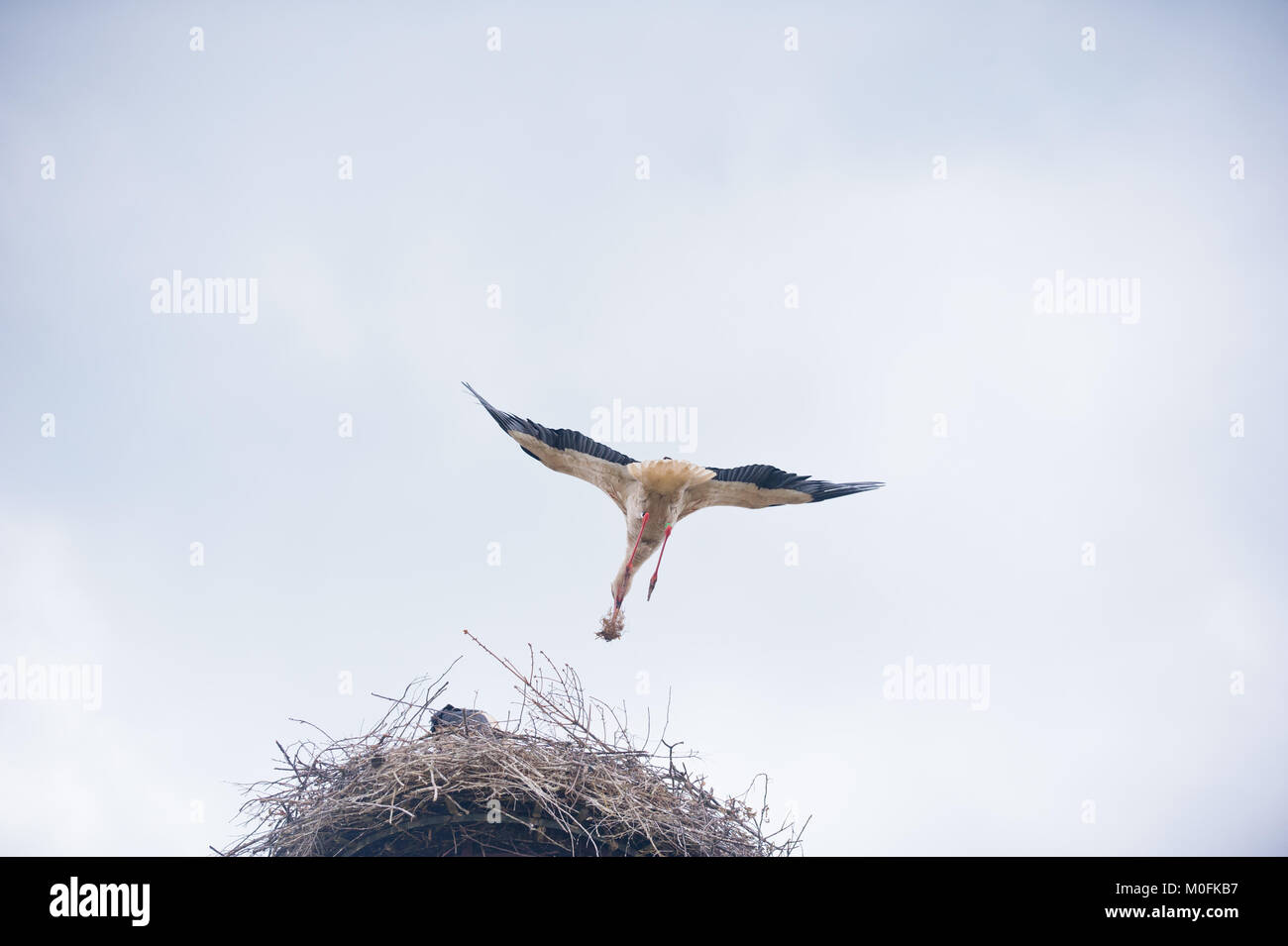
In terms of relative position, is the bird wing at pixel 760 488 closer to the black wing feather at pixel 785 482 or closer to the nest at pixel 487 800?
the black wing feather at pixel 785 482

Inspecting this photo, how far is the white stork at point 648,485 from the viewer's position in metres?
9.34

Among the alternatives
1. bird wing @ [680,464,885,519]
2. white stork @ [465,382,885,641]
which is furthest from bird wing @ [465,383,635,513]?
bird wing @ [680,464,885,519]

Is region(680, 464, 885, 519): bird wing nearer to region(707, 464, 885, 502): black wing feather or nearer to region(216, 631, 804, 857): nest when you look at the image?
Answer: region(707, 464, 885, 502): black wing feather

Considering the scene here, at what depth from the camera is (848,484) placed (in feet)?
31.6

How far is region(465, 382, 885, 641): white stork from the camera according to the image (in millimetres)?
9336

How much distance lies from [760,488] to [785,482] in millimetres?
290

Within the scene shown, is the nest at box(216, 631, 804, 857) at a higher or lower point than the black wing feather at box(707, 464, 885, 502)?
lower

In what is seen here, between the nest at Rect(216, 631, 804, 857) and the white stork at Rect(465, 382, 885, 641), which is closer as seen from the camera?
the nest at Rect(216, 631, 804, 857)

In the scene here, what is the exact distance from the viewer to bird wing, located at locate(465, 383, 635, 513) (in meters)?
9.23

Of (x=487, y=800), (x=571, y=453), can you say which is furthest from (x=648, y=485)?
(x=487, y=800)
